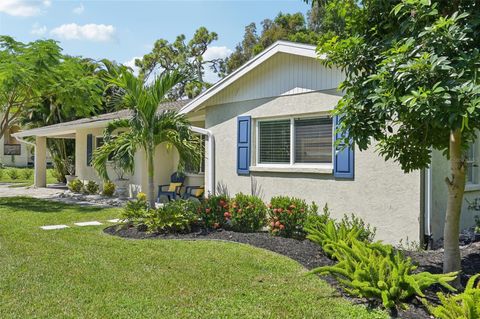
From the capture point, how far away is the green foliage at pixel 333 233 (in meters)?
6.43

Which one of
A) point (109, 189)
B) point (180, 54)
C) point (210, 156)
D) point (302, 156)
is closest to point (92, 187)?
point (109, 189)

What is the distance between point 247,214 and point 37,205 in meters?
9.15

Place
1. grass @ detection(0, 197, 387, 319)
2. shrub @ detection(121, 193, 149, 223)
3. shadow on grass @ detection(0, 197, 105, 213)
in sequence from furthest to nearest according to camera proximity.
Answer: shadow on grass @ detection(0, 197, 105, 213) → shrub @ detection(121, 193, 149, 223) → grass @ detection(0, 197, 387, 319)

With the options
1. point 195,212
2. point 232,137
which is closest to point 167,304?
point 195,212

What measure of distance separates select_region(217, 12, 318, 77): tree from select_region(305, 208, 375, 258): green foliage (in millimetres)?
21780

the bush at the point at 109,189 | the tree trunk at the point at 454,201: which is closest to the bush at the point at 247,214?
the tree trunk at the point at 454,201

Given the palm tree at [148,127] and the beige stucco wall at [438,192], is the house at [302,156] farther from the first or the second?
the palm tree at [148,127]

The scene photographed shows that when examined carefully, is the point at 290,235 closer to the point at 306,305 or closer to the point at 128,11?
the point at 306,305

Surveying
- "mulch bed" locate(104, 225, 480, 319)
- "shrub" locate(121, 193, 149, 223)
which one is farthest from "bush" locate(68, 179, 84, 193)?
"shrub" locate(121, 193, 149, 223)

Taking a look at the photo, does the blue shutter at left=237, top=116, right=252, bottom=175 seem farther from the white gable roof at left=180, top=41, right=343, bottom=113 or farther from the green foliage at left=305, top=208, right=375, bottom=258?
the green foliage at left=305, top=208, right=375, bottom=258

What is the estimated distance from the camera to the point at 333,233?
664 cm

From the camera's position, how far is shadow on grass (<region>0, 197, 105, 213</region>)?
1312 centimetres

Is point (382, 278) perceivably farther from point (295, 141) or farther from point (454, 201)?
point (295, 141)

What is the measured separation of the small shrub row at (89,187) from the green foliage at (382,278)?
12932 mm
